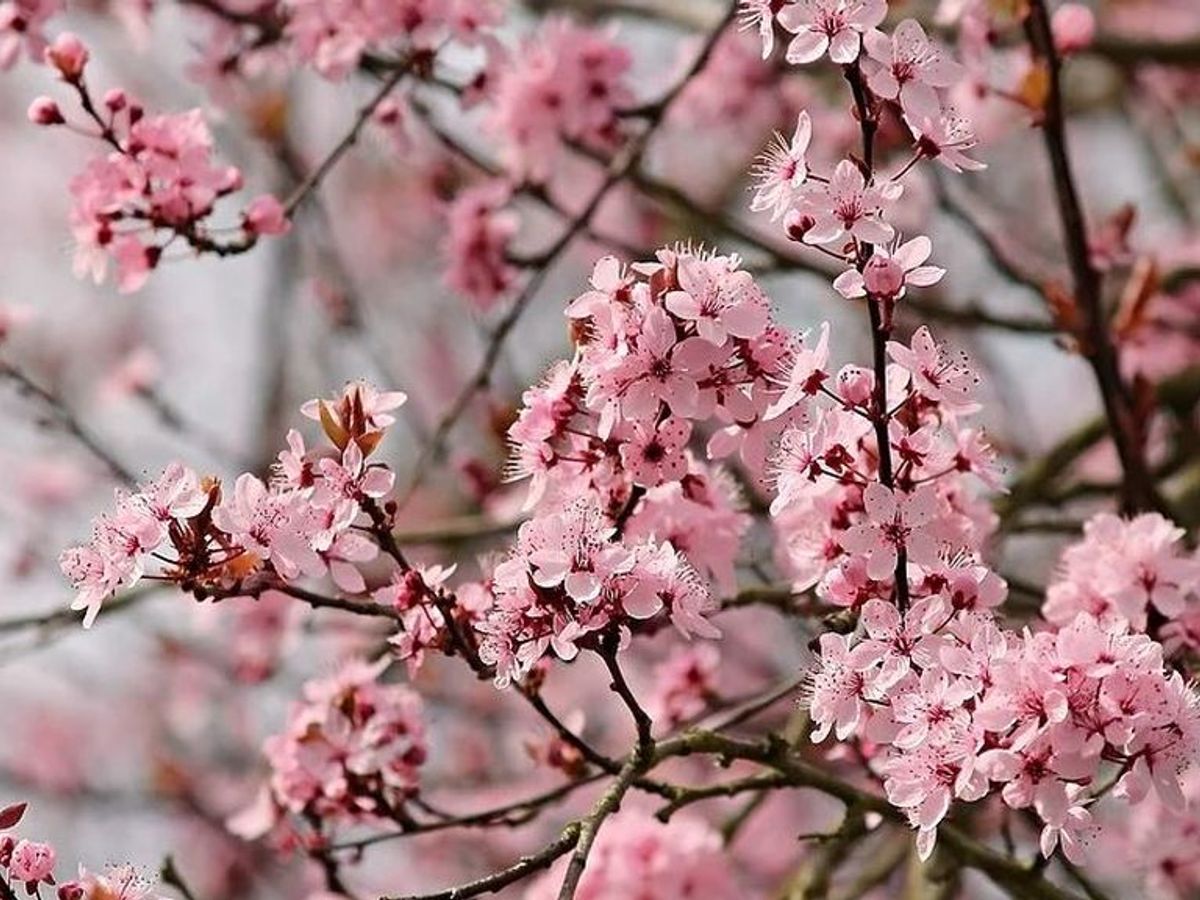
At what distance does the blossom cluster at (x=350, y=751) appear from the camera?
2.34m

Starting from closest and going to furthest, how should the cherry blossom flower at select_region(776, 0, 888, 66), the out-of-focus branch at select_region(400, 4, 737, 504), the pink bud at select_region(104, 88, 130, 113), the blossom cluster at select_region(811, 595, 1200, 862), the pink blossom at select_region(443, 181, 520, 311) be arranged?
the blossom cluster at select_region(811, 595, 1200, 862), the cherry blossom flower at select_region(776, 0, 888, 66), the pink bud at select_region(104, 88, 130, 113), the out-of-focus branch at select_region(400, 4, 737, 504), the pink blossom at select_region(443, 181, 520, 311)

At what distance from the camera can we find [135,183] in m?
2.51

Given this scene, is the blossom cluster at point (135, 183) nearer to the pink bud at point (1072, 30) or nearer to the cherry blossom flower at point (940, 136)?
the cherry blossom flower at point (940, 136)

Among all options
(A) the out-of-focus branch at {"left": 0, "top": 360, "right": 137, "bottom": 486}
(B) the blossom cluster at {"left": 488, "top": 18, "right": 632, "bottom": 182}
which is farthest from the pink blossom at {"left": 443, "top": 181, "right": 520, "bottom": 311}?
(A) the out-of-focus branch at {"left": 0, "top": 360, "right": 137, "bottom": 486}

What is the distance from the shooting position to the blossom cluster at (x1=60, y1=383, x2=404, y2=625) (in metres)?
1.89

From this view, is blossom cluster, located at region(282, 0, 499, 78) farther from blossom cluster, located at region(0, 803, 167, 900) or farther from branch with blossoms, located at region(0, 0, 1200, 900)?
blossom cluster, located at region(0, 803, 167, 900)

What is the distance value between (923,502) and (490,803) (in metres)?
3.18

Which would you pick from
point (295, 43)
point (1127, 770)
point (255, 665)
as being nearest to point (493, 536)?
point (255, 665)

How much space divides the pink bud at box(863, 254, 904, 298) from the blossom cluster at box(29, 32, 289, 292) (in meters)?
1.11

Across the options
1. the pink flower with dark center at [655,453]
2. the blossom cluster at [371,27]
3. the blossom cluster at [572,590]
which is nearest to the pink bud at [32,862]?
the blossom cluster at [572,590]

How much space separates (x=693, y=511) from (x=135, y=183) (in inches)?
36.1

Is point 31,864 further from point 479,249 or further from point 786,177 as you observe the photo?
point 479,249

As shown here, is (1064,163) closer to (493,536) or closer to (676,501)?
(676,501)

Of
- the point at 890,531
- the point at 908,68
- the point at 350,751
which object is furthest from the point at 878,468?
the point at 350,751
